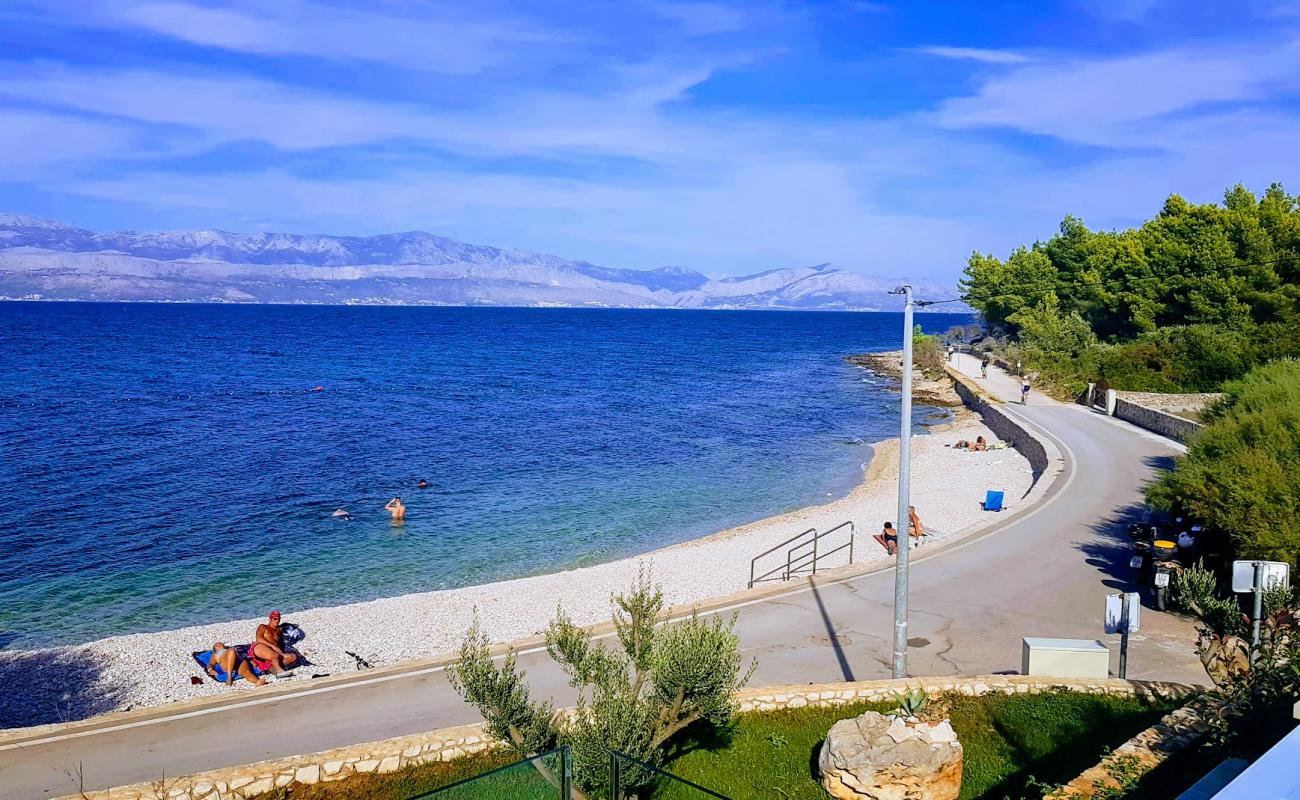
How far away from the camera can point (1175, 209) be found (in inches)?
2272

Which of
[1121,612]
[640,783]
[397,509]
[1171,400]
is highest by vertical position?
[1171,400]

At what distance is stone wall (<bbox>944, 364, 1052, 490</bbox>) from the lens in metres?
31.0

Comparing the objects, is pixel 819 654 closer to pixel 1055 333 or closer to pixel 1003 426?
pixel 1003 426

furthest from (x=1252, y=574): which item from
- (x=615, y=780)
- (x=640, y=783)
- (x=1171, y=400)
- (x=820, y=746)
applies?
(x=1171, y=400)

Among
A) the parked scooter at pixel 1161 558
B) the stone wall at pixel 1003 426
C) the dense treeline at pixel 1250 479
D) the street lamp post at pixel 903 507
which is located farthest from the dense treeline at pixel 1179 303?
the street lamp post at pixel 903 507

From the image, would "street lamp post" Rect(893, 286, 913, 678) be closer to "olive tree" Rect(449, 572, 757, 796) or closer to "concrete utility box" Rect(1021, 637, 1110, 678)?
"concrete utility box" Rect(1021, 637, 1110, 678)

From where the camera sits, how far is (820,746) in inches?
419

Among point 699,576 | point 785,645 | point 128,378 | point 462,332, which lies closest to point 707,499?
point 699,576

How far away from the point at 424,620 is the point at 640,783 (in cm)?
1195

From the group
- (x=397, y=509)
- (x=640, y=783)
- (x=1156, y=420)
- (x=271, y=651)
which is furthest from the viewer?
(x=1156, y=420)

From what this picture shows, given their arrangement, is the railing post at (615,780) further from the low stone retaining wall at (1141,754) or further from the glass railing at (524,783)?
the low stone retaining wall at (1141,754)

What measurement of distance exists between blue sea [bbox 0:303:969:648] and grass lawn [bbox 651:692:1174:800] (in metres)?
13.4

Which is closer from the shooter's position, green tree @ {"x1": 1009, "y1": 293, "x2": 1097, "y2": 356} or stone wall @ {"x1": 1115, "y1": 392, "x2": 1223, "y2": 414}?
stone wall @ {"x1": 1115, "y1": 392, "x2": 1223, "y2": 414}

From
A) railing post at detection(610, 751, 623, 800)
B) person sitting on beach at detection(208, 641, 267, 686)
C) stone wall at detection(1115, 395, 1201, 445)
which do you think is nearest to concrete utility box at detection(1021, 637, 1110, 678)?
railing post at detection(610, 751, 623, 800)
